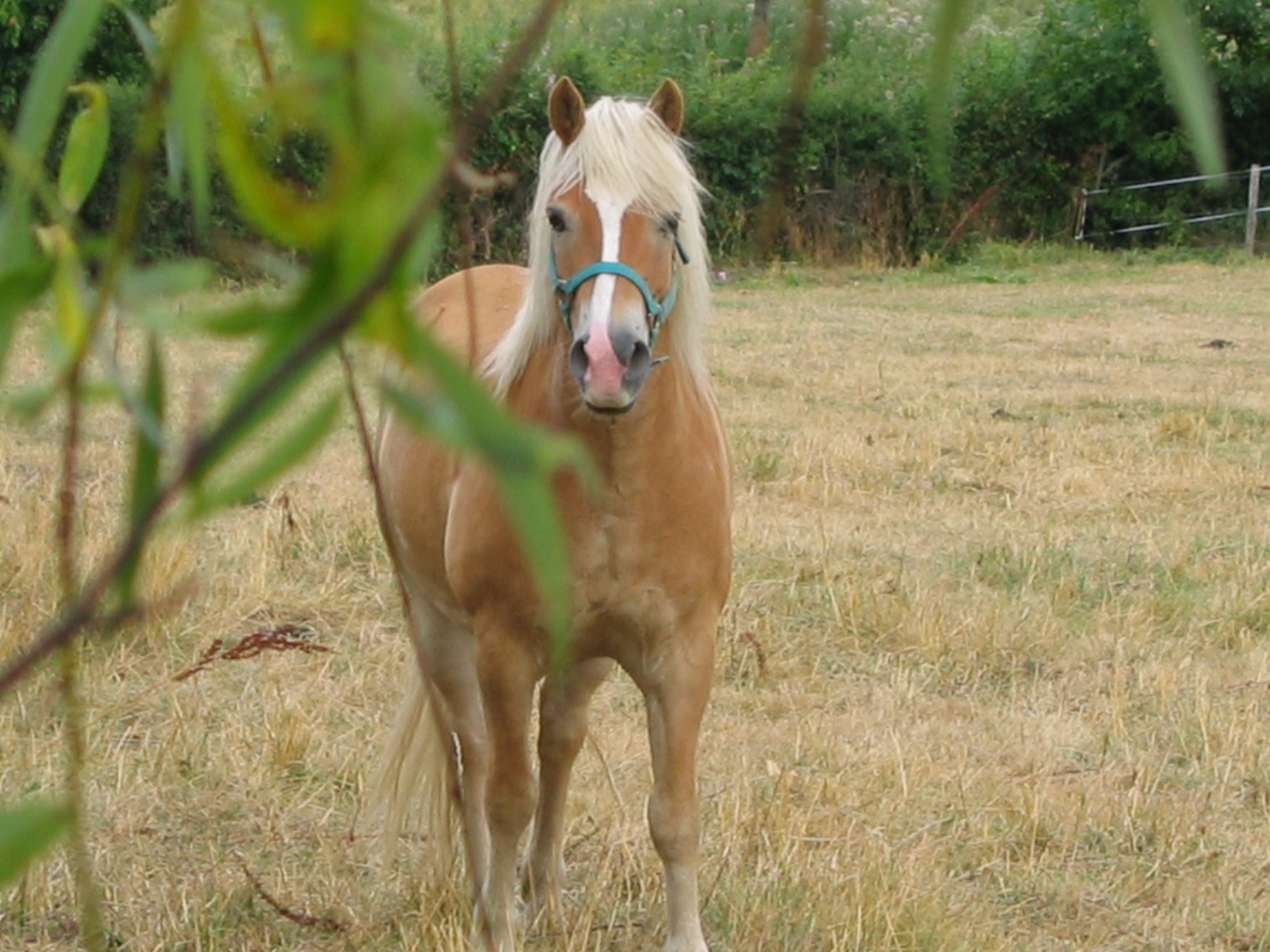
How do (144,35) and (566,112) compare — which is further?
(566,112)

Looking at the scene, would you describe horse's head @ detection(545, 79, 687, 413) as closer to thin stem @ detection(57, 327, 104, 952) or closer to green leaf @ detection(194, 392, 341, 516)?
thin stem @ detection(57, 327, 104, 952)

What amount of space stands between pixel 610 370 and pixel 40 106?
7.11ft

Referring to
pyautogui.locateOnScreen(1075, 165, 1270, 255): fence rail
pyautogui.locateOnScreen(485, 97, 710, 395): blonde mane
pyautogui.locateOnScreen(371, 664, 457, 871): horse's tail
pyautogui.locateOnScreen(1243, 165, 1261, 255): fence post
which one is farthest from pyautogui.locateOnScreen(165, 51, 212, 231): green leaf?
pyautogui.locateOnScreen(1243, 165, 1261, 255): fence post

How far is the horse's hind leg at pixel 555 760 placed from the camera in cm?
356

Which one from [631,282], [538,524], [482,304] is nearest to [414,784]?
[482,304]

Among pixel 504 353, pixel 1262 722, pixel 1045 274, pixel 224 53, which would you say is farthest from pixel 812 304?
pixel 224 53

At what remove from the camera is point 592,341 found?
110 inches

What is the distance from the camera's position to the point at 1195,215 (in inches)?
Result: 805

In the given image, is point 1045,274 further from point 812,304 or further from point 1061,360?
point 1061,360

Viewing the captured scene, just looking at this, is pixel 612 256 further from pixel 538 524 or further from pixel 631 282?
pixel 538 524

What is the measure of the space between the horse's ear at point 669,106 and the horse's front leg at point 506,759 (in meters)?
0.99

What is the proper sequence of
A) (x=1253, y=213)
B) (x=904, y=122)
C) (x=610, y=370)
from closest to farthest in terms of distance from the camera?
(x=610, y=370) < (x=904, y=122) < (x=1253, y=213)

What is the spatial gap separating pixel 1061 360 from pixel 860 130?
785 cm

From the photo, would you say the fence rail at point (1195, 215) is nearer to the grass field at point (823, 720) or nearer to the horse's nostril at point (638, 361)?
the grass field at point (823, 720)
